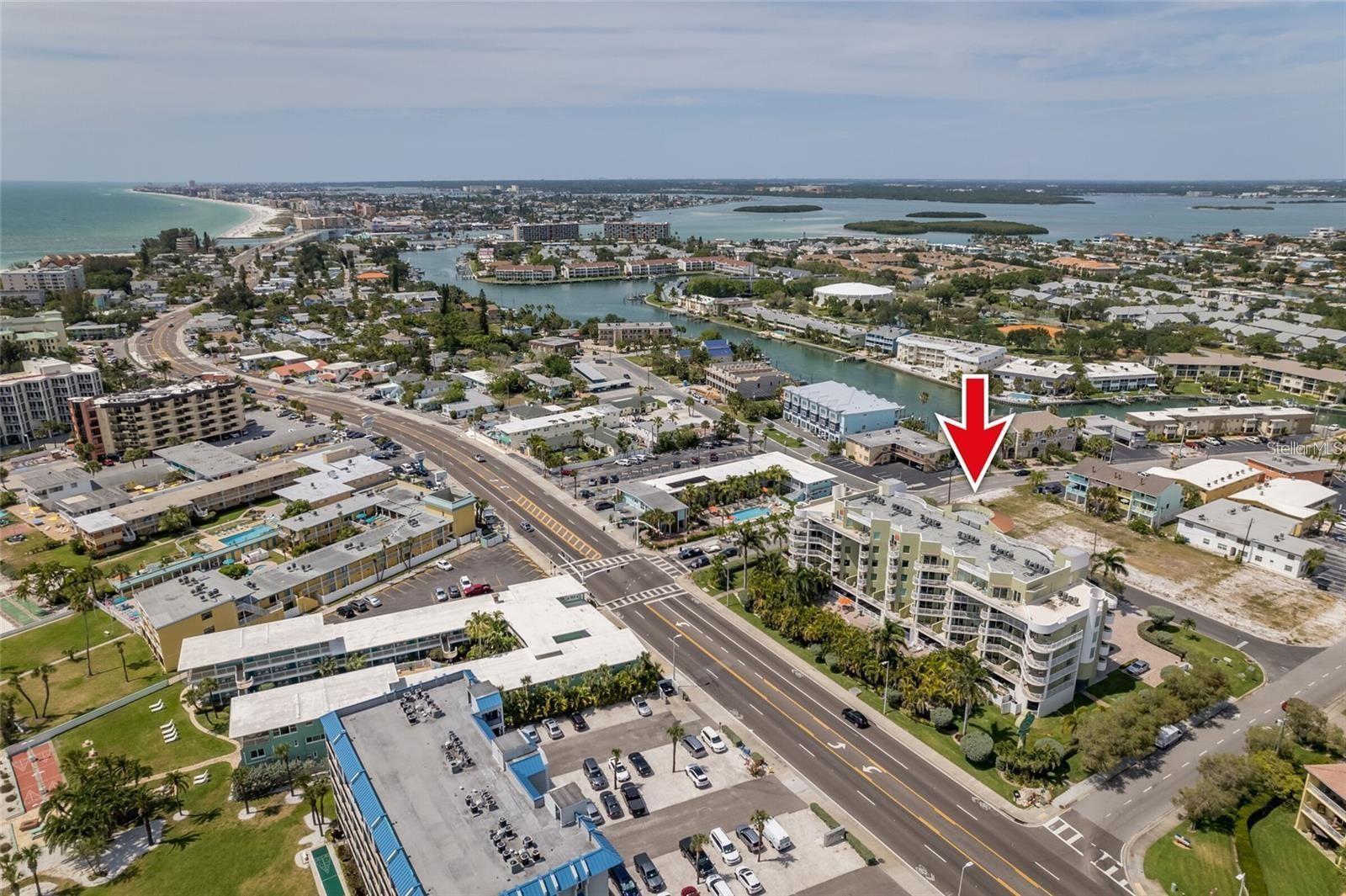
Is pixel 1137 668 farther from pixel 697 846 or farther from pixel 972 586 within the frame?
pixel 697 846

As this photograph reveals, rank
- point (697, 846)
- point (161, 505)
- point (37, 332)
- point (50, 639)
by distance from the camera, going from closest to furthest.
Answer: point (697, 846) → point (50, 639) → point (161, 505) → point (37, 332)

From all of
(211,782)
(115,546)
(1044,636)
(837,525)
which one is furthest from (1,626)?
(1044,636)

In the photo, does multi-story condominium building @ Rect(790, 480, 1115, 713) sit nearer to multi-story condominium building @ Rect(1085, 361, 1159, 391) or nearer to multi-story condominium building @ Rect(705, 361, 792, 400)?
multi-story condominium building @ Rect(705, 361, 792, 400)

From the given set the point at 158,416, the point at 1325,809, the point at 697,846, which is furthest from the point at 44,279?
the point at 1325,809

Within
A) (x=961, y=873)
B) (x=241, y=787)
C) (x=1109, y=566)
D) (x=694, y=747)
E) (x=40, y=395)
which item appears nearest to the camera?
(x=961, y=873)

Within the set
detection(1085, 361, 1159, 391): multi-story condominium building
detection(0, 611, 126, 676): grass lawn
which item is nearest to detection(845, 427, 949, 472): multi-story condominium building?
detection(1085, 361, 1159, 391): multi-story condominium building
